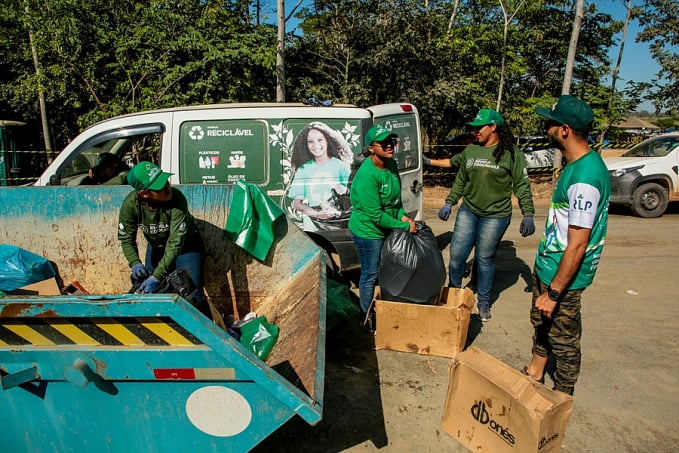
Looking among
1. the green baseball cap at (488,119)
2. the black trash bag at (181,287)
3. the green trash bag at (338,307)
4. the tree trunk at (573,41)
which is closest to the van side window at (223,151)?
the green trash bag at (338,307)

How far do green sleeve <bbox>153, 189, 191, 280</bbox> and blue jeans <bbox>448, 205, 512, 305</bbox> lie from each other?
2.41 metres

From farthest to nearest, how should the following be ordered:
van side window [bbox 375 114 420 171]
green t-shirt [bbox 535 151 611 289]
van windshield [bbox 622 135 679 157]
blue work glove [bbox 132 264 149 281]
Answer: van windshield [bbox 622 135 679 157], van side window [bbox 375 114 420 171], blue work glove [bbox 132 264 149 281], green t-shirt [bbox 535 151 611 289]

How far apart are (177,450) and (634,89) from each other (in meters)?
17.2

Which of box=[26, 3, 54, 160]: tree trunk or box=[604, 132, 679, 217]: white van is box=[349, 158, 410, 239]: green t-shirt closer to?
box=[604, 132, 679, 217]: white van

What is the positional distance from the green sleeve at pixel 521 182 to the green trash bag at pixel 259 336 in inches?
95.4

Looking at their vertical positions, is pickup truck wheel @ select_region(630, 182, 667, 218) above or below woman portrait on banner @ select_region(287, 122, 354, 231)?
below

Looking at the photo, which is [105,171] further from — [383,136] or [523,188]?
[523,188]

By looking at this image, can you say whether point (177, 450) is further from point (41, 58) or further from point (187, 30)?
point (41, 58)

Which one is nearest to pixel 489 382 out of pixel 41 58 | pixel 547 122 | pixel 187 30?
pixel 547 122

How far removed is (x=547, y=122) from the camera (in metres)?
2.80

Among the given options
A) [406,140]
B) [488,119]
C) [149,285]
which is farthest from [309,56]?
[149,285]

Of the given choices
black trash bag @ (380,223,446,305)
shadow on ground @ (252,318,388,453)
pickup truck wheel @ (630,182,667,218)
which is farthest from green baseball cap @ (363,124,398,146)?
pickup truck wheel @ (630,182,667,218)

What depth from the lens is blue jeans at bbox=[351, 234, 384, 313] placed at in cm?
398

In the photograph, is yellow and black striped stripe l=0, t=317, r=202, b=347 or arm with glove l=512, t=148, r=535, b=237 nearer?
yellow and black striped stripe l=0, t=317, r=202, b=347
